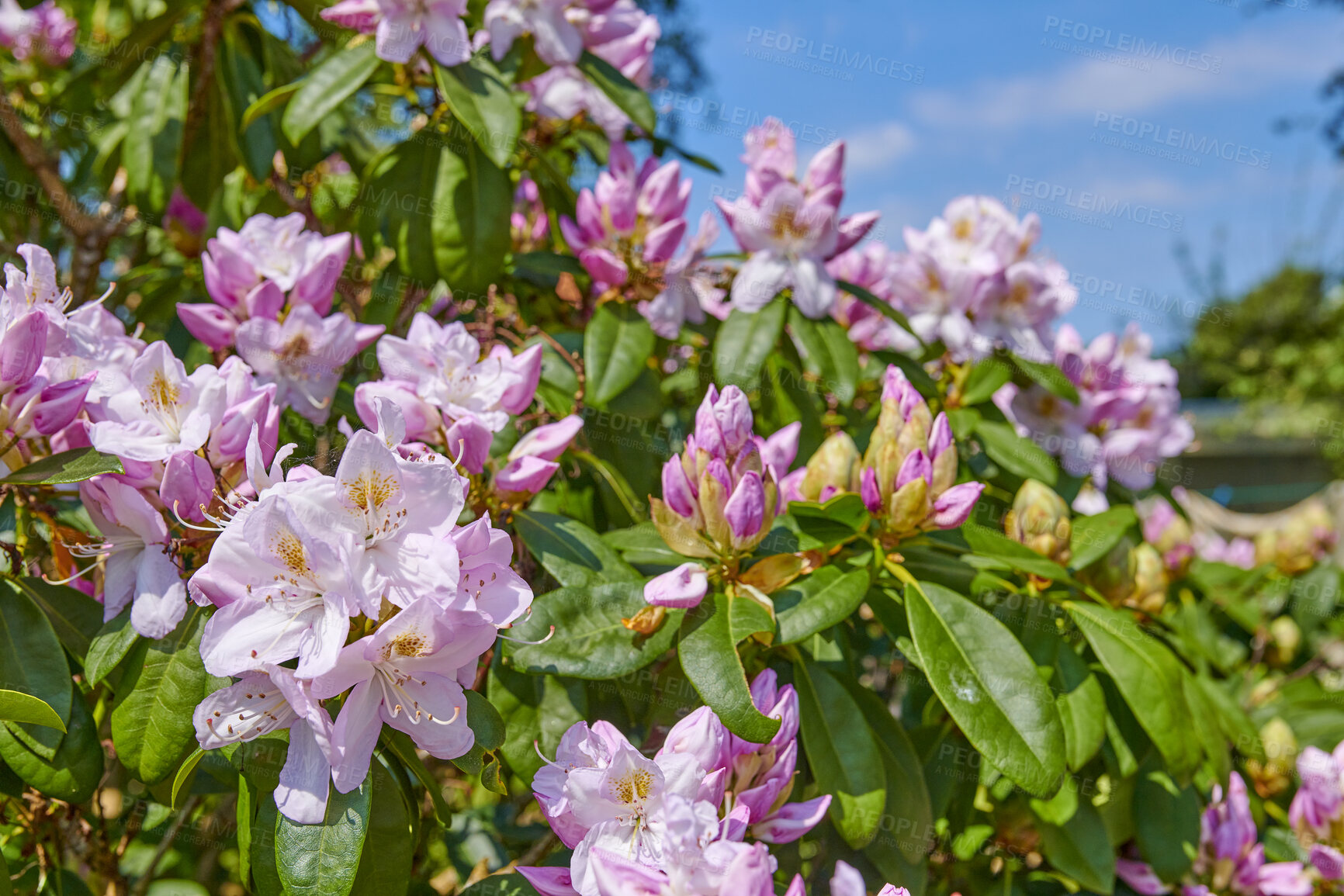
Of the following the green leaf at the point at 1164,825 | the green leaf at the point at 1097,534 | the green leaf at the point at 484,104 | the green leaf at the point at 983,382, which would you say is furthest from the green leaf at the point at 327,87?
the green leaf at the point at 1164,825

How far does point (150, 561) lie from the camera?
0.96 m

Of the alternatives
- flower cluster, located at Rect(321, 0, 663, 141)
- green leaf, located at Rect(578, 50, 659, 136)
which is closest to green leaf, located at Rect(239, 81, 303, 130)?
flower cluster, located at Rect(321, 0, 663, 141)

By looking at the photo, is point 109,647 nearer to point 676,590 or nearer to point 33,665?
point 33,665

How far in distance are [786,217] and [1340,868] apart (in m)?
1.44

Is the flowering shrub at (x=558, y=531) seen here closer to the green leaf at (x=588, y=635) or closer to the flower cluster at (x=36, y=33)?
the green leaf at (x=588, y=635)

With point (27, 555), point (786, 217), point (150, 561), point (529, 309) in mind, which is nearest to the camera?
point (150, 561)

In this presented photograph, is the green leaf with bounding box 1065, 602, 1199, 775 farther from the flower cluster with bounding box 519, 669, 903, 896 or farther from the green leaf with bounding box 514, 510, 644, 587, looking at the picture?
the green leaf with bounding box 514, 510, 644, 587

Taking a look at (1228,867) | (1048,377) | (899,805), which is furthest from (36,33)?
(1228,867)

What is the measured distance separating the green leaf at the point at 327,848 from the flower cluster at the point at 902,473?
675 mm

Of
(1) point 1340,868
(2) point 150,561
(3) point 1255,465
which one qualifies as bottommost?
(3) point 1255,465

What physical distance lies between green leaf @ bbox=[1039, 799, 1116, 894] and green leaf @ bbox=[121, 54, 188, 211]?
193cm

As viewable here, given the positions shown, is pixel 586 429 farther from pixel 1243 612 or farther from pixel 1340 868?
pixel 1243 612

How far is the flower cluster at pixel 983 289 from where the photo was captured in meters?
1.76

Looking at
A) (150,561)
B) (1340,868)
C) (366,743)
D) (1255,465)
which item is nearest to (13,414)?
(150,561)
